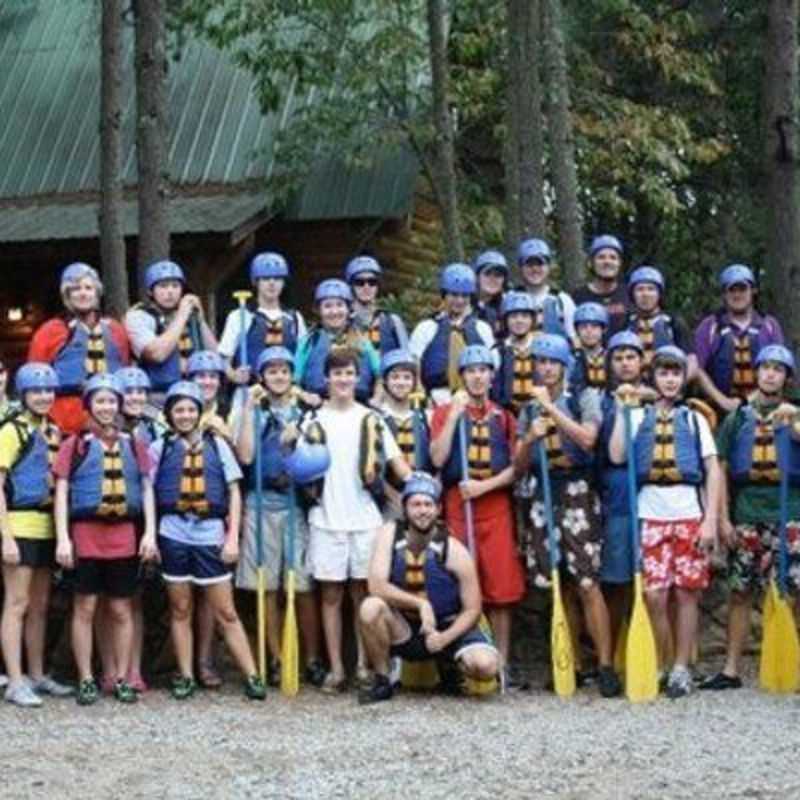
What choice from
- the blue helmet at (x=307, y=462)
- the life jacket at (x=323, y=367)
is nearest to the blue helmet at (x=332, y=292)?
the life jacket at (x=323, y=367)

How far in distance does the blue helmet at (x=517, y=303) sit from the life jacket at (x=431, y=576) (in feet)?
5.01

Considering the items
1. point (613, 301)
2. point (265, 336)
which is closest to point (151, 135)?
point (265, 336)

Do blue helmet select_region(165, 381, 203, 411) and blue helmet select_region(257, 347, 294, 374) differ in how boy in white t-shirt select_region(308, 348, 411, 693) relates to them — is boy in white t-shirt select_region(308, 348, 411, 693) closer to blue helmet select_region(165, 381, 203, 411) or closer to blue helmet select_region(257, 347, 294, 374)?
blue helmet select_region(257, 347, 294, 374)

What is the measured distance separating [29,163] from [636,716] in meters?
13.2

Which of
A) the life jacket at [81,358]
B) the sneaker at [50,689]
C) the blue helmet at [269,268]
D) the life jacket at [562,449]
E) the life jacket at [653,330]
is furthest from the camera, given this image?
the blue helmet at [269,268]

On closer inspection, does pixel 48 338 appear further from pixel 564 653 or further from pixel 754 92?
pixel 754 92

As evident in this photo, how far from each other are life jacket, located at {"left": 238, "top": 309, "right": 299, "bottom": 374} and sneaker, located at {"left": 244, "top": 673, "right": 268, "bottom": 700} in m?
1.97

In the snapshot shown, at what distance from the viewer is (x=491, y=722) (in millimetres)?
8258

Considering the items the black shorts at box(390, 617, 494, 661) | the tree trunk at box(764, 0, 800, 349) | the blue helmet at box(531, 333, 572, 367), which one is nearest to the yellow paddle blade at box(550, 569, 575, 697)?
the black shorts at box(390, 617, 494, 661)

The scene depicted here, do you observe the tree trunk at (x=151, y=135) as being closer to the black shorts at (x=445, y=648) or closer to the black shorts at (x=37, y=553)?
the black shorts at (x=37, y=553)

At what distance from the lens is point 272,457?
9266 mm

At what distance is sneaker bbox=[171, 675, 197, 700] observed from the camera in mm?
8938

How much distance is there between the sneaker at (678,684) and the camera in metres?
8.86

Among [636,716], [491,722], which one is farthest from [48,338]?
[636,716]
